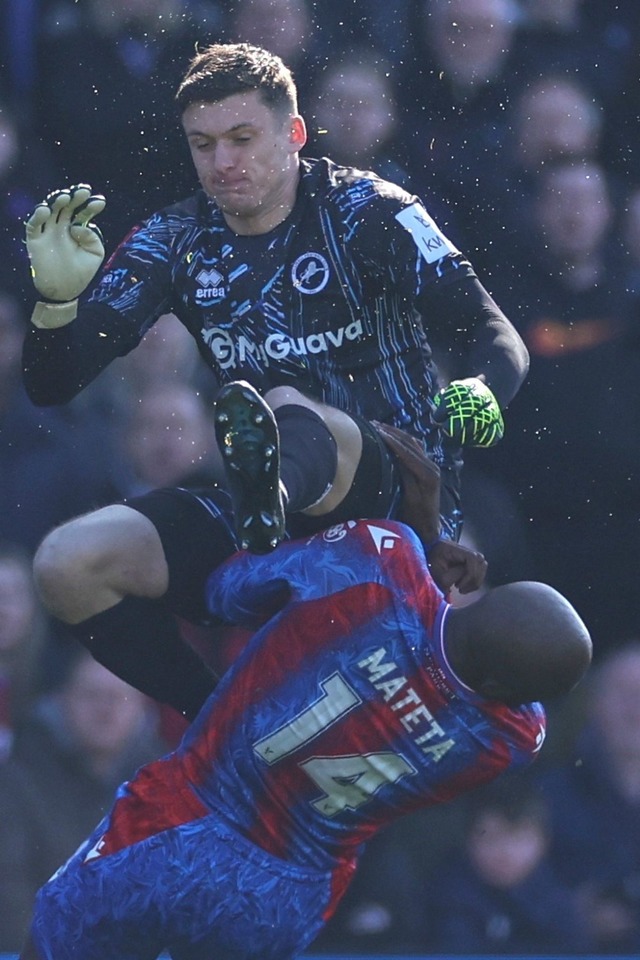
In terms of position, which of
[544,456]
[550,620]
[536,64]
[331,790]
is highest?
[536,64]

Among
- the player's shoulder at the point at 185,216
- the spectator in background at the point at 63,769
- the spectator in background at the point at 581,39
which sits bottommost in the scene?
the spectator in background at the point at 63,769

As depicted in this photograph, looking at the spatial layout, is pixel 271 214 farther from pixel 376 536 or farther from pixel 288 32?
pixel 288 32

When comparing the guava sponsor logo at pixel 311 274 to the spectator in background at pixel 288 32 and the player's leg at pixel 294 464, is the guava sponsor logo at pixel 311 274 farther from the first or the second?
the spectator in background at pixel 288 32

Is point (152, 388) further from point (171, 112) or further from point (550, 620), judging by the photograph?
point (550, 620)

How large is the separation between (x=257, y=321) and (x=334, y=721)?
0.93 metres

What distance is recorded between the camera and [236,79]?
343cm

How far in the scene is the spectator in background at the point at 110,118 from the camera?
15.3 feet

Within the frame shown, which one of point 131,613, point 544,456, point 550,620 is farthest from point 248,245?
point 544,456

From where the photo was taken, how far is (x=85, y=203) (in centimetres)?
311

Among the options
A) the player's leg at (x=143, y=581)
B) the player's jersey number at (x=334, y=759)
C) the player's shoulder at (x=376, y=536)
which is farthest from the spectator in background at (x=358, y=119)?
the player's jersey number at (x=334, y=759)

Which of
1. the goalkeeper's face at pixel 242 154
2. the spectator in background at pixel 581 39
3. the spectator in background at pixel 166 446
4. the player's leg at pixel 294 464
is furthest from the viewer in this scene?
the spectator in background at pixel 581 39

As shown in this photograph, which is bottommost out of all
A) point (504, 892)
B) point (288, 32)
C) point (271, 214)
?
point (504, 892)

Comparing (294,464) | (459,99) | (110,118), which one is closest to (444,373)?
(459,99)

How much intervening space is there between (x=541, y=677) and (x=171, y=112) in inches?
96.7
